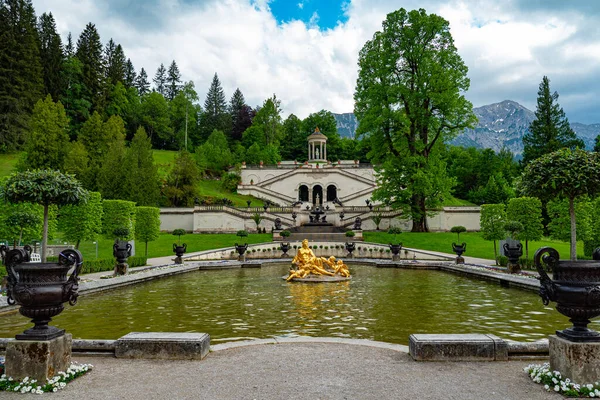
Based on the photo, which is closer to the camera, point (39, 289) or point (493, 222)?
point (39, 289)

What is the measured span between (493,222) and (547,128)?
43.8 m

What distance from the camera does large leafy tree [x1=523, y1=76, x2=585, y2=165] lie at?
59500 millimetres

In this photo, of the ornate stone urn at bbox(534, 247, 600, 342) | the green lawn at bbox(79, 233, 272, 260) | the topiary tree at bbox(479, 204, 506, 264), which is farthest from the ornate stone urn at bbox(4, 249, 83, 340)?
the green lawn at bbox(79, 233, 272, 260)

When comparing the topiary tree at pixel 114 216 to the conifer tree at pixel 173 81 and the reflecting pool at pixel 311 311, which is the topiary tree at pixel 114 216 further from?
the conifer tree at pixel 173 81

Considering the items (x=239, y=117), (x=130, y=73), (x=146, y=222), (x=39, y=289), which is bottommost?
(x=39, y=289)

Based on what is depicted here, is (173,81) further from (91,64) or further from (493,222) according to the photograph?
(493,222)

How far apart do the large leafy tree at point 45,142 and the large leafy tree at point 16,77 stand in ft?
27.6

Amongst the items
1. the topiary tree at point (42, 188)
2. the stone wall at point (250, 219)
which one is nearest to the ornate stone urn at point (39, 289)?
the topiary tree at point (42, 188)

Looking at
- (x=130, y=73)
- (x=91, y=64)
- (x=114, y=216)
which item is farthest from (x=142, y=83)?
(x=114, y=216)

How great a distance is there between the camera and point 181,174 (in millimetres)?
51719

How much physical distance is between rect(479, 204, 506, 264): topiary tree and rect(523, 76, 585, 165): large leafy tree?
38984 mm

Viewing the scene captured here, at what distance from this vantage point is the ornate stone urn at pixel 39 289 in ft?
18.6

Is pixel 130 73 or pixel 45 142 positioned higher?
pixel 130 73

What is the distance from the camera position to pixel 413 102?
37.7 m
